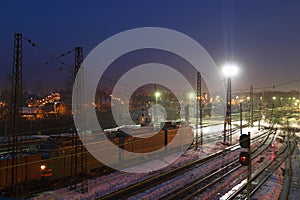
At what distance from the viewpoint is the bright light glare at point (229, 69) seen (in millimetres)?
27900

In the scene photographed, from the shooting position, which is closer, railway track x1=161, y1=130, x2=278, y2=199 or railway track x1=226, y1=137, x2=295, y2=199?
railway track x1=161, y1=130, x2=278, y2=199

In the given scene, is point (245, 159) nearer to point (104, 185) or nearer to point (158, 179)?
point (158, 179)

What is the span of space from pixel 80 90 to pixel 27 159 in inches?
189

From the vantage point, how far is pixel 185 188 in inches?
572

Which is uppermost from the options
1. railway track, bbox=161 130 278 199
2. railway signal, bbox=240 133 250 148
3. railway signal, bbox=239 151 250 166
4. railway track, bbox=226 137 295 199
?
railway signal, bbox=240 133 250 148

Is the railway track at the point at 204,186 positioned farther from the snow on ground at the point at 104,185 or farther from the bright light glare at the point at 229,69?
the bright light glare at the point at 229,69

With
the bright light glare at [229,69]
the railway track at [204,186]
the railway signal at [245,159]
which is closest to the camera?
the railway signal at [245,159]

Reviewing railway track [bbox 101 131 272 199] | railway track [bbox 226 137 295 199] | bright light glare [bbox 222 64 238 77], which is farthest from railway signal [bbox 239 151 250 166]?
bright light glare [bbox 222 64 238 77]

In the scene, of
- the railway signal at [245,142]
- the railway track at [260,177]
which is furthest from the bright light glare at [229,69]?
the railway signal at [245,142]

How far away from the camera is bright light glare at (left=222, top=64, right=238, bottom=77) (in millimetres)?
27900

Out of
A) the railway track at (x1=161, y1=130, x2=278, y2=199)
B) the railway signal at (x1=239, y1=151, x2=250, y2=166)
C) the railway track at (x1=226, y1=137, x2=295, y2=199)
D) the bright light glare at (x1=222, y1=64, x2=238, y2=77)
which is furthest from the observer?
the bright light glare at (x1=222, y1=64, x2=238, y2=77)

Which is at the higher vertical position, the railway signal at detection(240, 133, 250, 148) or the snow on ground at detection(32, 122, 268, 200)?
the railway signal at detection(240, 133, 250, 148)

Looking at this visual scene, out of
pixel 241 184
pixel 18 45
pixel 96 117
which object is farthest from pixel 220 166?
pixel 96 117

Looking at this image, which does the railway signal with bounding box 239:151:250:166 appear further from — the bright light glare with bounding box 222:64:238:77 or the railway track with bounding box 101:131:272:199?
the bright light glare with bounding box 222:64:238:77
